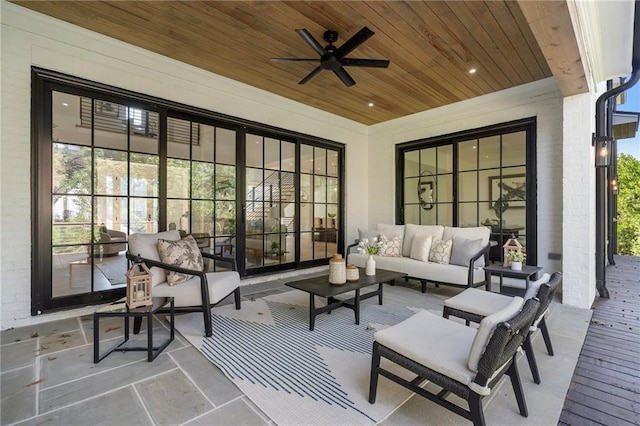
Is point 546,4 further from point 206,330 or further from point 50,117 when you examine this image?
point 50,117

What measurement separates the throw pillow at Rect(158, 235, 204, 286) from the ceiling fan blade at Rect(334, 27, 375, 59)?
2585 mm

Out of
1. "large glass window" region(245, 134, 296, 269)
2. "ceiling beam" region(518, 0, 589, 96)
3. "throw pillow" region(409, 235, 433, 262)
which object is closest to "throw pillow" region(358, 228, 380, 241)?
"throw pillow" region(409, 235, 433, 262)

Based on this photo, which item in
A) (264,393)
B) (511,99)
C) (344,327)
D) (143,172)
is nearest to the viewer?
(264,393)

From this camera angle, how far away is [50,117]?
9.81 feet

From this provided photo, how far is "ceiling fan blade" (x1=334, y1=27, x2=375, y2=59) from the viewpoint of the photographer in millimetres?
2590

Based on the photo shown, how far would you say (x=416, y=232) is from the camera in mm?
4758

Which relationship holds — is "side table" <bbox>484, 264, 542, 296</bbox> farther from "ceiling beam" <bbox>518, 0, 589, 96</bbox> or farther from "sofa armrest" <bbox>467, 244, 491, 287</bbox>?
"ceiling beam" <bbox>518, 0, 589, 96</bbox>

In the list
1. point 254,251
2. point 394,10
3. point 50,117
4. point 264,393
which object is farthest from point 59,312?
point 394,10

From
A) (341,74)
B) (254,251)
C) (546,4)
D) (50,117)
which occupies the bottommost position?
(254,251)

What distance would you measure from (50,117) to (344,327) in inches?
148

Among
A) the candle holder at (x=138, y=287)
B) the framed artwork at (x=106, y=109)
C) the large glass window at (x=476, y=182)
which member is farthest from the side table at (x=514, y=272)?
the framed artwork at (x=106, y=109)

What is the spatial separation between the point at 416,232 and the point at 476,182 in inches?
59.8

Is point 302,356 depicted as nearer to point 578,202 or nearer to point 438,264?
point 438,264

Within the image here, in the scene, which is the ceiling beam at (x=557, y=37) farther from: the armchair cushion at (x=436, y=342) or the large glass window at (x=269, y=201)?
the large glass window at (x=269, y=201)
